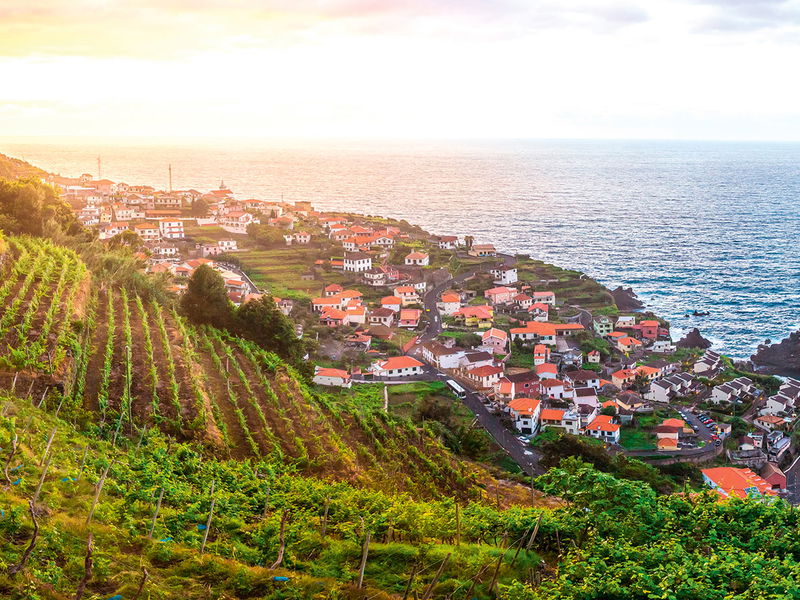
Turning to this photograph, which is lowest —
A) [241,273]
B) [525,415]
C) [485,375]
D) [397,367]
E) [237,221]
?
[525,415]

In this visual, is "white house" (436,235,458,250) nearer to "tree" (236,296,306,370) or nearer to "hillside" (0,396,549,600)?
"tree" (236,296,306,370)

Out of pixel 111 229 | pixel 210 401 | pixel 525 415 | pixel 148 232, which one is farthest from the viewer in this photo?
pixel 148 232

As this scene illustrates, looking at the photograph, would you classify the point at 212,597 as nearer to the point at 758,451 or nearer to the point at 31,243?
the point at 31,243

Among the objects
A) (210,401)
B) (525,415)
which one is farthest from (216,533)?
(525,415)

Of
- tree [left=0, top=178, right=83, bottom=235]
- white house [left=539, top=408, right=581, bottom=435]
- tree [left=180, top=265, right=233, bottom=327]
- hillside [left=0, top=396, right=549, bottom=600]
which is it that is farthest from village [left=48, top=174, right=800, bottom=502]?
hillside [left=0, top=396, right=549, bottom=600]

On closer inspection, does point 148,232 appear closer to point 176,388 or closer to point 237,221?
point 237,221

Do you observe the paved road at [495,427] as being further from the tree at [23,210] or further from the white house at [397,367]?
the tree at [23,210]

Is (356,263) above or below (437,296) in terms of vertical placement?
above
